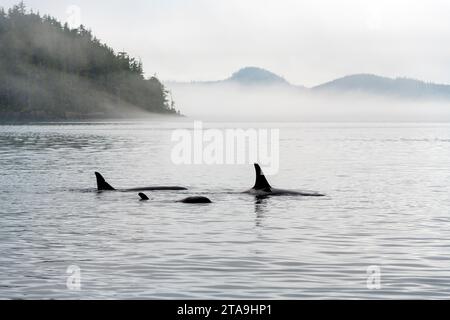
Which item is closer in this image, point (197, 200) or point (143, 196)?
point (197, 200)

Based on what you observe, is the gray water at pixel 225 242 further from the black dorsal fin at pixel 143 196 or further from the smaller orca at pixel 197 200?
the smaller orca at pixel 197 200

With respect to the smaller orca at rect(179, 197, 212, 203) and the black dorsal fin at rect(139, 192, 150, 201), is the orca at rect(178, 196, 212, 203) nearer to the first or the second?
the smaller orca at rect(179, 197, 212, 203)

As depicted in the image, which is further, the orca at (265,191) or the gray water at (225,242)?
the orca at (265,191)

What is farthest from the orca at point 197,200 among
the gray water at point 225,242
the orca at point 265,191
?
the orca at point 265,191

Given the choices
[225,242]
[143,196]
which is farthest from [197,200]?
[225,242]

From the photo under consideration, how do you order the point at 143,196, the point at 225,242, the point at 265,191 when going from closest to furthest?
the point at 225,242
the point at 143,196
the point at 265,191

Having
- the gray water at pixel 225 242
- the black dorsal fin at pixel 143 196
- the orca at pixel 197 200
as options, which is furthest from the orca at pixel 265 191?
the black dorsal fin at pixel 143 196

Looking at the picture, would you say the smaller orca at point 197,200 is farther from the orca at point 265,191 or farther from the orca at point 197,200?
Answer: the orca at point 265,191

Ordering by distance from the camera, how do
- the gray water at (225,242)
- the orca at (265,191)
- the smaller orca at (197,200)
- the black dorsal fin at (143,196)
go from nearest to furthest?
the gray water at (225,242), the smaller orca at (197,200), the black dorsal fin at (143,196), the orca at (265,191)

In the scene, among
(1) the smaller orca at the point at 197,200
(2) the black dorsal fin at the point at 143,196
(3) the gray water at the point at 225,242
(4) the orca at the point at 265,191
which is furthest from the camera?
(4) the orca at the point at 265,191

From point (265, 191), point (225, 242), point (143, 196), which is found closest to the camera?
point (225, 242)

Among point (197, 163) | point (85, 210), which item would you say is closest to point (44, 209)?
point (85, 210)

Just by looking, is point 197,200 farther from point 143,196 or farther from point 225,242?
point 225,242
